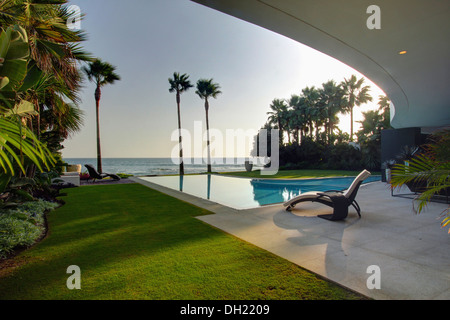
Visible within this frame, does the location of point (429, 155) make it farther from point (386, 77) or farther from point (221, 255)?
point (386, 77)

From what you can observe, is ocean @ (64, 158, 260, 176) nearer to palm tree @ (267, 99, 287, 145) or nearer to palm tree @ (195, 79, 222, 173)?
palm tree @ (267, 99, 287, 145)

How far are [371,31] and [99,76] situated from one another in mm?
18009

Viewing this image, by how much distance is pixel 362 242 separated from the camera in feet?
12.3

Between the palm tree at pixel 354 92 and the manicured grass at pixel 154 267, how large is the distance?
1189 inches

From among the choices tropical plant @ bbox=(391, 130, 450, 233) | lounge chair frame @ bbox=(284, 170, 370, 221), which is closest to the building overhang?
tropical plant @ bbox=(391, 130, 450, 233)

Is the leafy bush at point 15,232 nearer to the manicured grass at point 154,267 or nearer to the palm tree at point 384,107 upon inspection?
the manicured grass at point 154,267

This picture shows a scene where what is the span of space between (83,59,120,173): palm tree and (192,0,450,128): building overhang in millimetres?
16326

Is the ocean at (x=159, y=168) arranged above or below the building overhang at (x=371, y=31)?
below

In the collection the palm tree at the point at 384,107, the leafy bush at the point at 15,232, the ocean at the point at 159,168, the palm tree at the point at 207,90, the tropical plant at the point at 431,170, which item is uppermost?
the palm tree at the point at 207,90

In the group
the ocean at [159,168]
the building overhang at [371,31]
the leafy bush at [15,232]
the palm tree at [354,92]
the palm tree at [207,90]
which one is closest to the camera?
the building overhang at [371,31]

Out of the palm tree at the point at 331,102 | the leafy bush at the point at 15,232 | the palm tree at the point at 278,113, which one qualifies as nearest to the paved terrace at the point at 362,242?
the leafy bush at the point at 15,232

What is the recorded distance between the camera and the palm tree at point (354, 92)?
28.9 m

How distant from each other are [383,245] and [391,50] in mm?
3655

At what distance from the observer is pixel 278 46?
35.8ft
